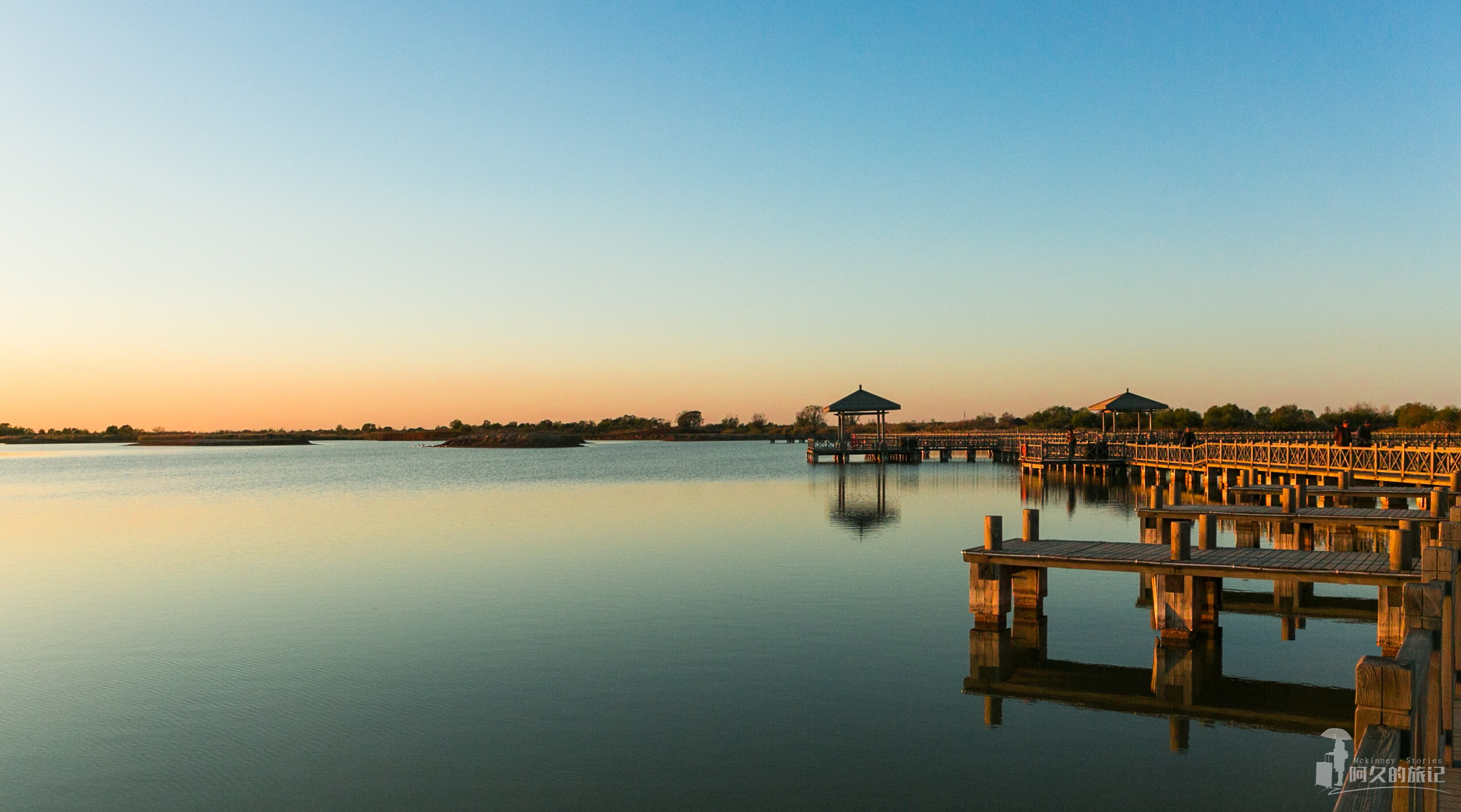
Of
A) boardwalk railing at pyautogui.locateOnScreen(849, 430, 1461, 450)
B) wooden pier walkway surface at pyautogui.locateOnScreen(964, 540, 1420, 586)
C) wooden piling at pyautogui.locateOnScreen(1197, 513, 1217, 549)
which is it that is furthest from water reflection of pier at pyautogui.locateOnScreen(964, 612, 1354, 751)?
boardwalk railing at pyautogui.locateOnScreen(849, 430, 1461, 450)

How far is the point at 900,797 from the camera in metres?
8.39

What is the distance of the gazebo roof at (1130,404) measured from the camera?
52.9 m

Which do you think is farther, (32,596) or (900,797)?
(32,596)

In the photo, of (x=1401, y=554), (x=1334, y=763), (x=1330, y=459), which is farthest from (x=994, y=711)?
(x=1330, y=459)

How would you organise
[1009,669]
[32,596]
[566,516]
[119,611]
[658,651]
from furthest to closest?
[566,516], [32,596], [119,611], [658,651], [1009,669]

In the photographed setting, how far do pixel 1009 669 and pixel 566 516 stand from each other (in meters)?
21.3

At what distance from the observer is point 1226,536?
80.3 ft

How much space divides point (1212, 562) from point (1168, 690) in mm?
2440

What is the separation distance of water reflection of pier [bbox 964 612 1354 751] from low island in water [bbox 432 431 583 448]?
435 feet

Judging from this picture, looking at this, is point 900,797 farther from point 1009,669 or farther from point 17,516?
point 17,516

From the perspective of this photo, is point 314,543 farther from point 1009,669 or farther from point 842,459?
point 842,459

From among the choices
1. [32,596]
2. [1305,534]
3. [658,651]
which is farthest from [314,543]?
[1305,534]

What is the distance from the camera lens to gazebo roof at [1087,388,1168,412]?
52.9 meters

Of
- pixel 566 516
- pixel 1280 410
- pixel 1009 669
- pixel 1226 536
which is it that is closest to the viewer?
pixel 1009 669
